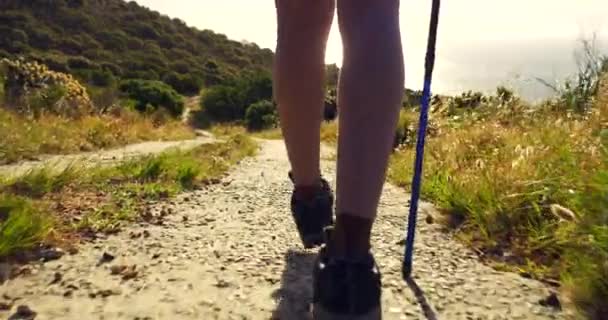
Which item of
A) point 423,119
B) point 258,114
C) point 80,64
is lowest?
point 258,114

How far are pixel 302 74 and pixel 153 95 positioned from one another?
1690 cm

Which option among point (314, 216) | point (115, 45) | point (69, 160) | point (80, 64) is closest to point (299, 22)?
point (314, 216)

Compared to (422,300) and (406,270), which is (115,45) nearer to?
(406,270)

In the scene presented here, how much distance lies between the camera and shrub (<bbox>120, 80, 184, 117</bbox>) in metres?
17.2

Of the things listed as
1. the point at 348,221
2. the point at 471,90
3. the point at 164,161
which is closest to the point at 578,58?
the point at 471,90

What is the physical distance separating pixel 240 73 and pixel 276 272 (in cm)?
2653

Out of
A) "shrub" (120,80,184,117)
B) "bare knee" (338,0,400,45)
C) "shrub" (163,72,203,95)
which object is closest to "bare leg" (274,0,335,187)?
"bare knee" (338,0,400,45)

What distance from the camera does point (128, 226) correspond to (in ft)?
5.38

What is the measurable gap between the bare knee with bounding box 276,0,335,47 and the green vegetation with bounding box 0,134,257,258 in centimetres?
75

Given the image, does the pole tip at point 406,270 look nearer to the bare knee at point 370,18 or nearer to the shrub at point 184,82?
the bare knee at point 370,18

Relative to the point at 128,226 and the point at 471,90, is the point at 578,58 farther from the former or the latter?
the point at 128,226

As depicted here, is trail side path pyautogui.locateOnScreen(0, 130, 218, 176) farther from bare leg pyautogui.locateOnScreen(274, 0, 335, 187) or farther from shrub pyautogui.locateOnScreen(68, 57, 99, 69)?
shrub pyautogui.locateOnScreen(68, 57, 99, 69)

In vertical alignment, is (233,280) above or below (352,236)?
below

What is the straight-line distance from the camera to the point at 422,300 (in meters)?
1.11
